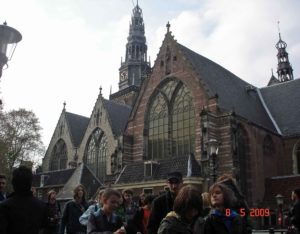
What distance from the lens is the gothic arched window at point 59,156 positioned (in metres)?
38.6

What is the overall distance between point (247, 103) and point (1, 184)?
24.3 meters

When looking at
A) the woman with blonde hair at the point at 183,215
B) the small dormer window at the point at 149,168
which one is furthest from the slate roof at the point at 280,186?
the woman with blonde hair at the point at 183,215

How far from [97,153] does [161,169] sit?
11.9m

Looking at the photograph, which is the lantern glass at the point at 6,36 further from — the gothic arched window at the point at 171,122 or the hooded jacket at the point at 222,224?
the gothic arched window at the point at 171,122

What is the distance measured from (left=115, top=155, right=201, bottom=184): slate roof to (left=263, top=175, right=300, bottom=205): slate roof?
5531mm

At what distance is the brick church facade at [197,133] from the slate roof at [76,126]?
13.1 ft

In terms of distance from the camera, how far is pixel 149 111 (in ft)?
93.3

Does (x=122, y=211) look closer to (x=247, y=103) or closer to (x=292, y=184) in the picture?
(x=292, y=184)

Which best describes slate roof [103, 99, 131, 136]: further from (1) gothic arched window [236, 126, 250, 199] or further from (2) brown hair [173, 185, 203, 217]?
(2) brown hair [173, 185, 203, 217]

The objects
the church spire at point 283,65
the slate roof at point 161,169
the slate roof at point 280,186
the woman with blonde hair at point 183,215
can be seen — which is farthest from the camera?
the church spire at point 283,65

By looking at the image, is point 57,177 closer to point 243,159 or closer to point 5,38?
point 243,159

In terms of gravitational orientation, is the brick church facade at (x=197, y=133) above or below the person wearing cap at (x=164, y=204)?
above

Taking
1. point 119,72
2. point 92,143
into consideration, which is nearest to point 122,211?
point 92,143

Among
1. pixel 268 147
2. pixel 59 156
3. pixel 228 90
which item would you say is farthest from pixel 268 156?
pixel 59 156
